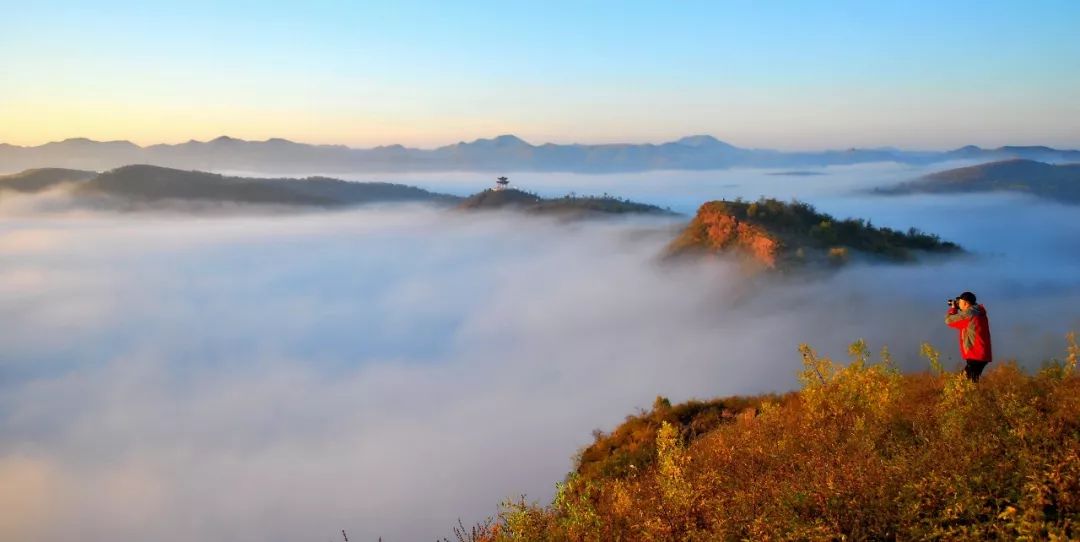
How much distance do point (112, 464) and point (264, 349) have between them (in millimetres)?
82766

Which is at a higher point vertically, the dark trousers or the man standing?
the man standing

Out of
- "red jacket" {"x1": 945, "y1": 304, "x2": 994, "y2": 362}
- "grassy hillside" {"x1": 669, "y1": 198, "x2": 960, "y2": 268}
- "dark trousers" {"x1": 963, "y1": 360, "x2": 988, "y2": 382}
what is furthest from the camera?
"grassy hillside" {"x1": 669, "y1": 198, "x2": 960, "y2": 268}

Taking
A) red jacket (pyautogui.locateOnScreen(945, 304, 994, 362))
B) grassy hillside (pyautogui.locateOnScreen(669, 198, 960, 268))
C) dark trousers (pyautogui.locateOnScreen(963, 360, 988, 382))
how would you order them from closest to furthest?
red jacket (pyautogui.locateOnScreen(945, 304, 994, 362))
dark trousers (pyautogui.locateOnScreen(963, 360, 988, 382))
grassy hillside (pyautogui.locateOnScreen(669, 198, 960, 268))

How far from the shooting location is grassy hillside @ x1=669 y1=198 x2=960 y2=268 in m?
78.3

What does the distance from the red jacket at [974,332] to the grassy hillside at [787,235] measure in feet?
229

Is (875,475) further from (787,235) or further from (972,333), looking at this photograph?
(787,235)

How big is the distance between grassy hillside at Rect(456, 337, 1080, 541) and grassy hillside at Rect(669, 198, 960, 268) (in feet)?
234

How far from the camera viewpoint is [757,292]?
276 ft

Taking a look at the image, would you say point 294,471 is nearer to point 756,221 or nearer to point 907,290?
point 756,221

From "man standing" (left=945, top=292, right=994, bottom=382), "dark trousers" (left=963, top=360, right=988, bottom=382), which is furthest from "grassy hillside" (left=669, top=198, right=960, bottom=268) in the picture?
"dark trousers" (left=963, top=360, right=988, bottom=382)

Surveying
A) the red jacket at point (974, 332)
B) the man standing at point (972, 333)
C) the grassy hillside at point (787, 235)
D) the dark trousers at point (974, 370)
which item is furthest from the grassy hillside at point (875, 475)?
the grassy hillside at point (787, 235)

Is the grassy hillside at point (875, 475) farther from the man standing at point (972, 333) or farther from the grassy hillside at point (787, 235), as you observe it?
the grassy hillside at point (787, 235)

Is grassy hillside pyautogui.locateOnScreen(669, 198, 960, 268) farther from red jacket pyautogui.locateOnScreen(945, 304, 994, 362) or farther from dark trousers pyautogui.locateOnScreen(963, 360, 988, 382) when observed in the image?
dark trousers pyautogui.locateOnScreen(963, 360, 988, 382)

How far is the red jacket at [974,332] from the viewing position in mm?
11031
